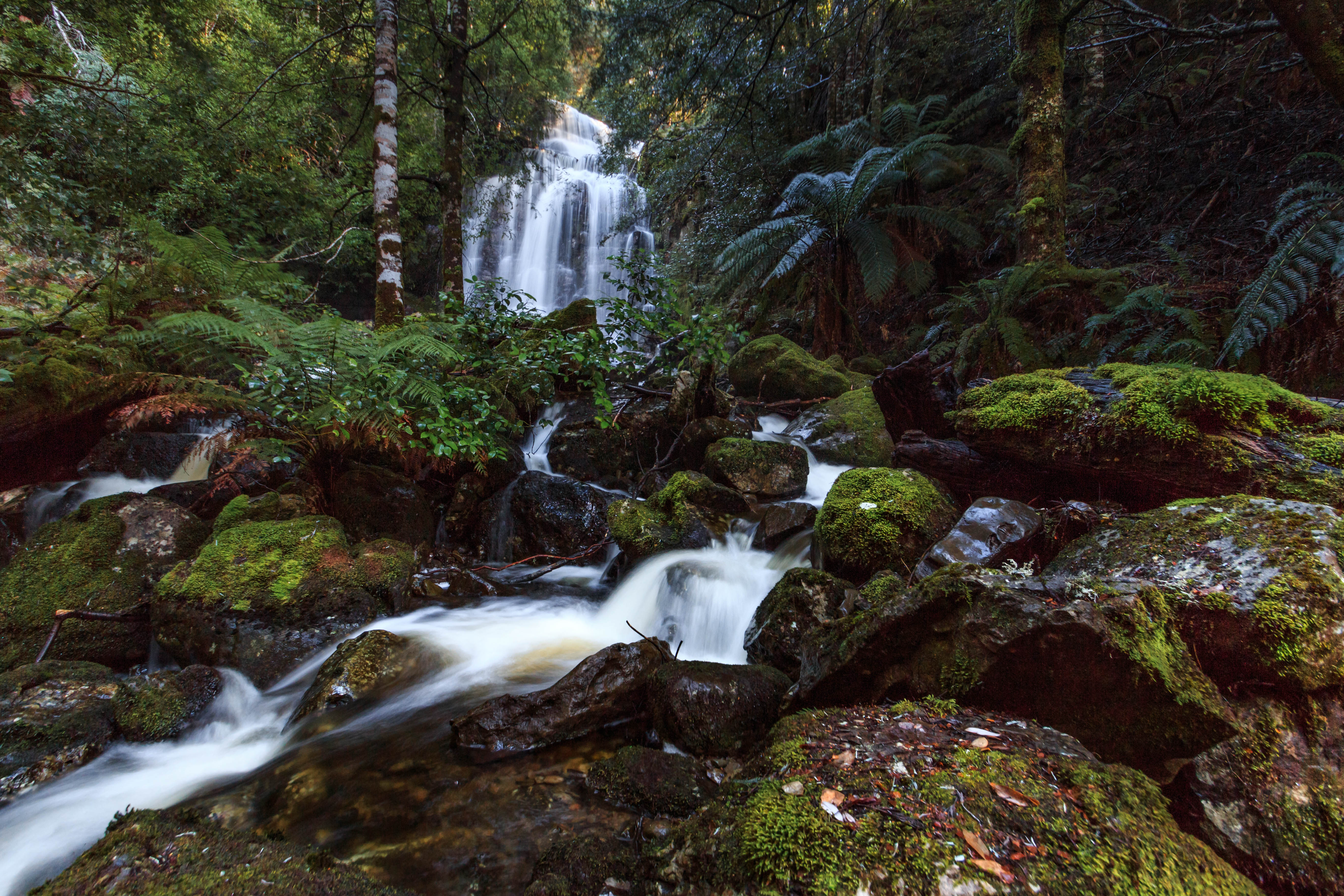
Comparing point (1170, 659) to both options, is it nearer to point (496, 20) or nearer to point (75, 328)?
point (75, 328)

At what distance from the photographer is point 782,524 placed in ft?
15.5

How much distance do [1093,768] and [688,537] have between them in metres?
3.62

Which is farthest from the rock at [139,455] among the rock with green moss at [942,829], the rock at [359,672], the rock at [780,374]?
the rock at [780,374]

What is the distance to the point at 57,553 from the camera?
368 centimetres

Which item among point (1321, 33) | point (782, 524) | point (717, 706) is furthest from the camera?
point (782, 524)

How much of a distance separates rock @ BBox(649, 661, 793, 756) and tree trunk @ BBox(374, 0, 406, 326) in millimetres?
4863

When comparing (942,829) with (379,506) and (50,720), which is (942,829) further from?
(379,506)

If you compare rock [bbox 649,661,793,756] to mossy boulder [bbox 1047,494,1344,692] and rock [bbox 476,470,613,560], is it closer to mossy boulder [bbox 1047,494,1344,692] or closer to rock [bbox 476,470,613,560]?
mossy boulder [bbox 1047,494,1344,692]

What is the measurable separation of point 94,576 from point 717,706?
4370 mm

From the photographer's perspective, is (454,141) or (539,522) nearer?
(539,522)

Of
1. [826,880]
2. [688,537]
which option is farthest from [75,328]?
[826,880]

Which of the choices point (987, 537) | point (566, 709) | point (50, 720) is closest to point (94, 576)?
point (50, 720)

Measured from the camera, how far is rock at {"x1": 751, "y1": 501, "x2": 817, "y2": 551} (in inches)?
185

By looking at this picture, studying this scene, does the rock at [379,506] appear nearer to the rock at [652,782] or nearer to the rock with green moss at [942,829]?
the rock at [652,782]
